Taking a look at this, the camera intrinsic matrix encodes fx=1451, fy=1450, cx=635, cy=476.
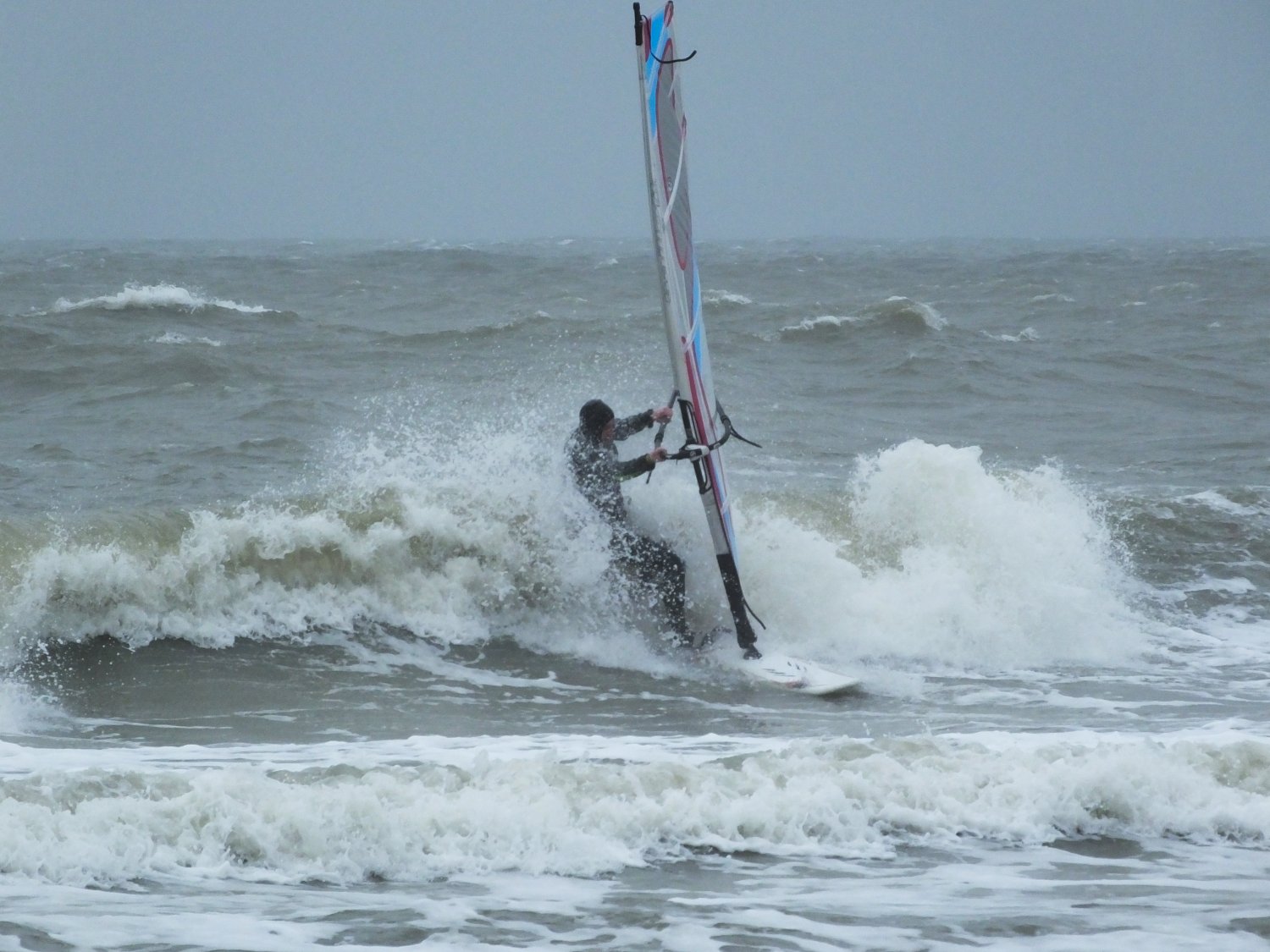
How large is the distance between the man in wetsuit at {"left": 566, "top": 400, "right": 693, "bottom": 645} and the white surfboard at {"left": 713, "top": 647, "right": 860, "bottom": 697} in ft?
0.98

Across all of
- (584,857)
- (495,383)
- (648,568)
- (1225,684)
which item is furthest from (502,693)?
(495,383)

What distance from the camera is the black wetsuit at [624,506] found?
716 cm

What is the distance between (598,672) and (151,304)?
16206mm

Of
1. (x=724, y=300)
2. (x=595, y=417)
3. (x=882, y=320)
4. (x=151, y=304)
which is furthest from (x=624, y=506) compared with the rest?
(x=724, y=300)

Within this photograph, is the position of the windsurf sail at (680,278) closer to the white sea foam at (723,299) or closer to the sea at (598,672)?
the sea at (598,672)

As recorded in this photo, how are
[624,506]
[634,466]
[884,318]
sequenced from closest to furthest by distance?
1. [634,466]
2. [624,506]
3. [884,318]

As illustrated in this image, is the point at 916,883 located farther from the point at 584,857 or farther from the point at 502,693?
the point at 502,693

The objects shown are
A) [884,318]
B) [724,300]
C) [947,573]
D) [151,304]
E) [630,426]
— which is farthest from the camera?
[724,300]

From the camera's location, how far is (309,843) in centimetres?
459

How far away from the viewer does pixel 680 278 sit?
23.2ft

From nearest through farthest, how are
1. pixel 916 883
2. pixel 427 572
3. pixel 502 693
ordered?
pixel 916 883, pixel 502 693, pixel 427 572

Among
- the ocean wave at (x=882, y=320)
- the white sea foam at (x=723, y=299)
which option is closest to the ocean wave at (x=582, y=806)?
the ocean wave at (x=882, y=320)

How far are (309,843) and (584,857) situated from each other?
0.87 m

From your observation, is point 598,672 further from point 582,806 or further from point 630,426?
point 582,806
